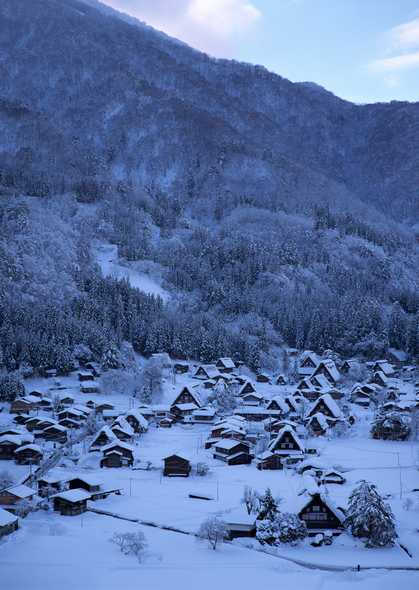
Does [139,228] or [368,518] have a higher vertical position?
[139,228]

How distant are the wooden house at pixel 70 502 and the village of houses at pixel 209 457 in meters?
0.08

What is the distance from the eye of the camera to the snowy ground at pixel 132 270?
133 meters

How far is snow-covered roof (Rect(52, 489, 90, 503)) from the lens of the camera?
37375 millimetres

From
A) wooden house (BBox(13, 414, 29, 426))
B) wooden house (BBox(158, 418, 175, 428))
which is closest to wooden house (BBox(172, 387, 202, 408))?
wooden house (BBox(158, 418, 175, 428))

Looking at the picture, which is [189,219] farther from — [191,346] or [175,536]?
[175,536]

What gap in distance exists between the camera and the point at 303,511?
35.8m

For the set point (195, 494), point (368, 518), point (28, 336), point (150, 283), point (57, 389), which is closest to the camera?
point (368, 518)

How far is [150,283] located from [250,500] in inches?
4022

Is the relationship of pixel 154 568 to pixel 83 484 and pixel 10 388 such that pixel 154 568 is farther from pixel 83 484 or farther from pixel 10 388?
pixel 10 388

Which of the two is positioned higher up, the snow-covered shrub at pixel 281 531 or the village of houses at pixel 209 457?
the snow-covered shrub at pixel 281 531

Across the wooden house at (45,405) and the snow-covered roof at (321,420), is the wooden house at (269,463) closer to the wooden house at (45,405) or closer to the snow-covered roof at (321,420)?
the snow-covered roof at (321,420)

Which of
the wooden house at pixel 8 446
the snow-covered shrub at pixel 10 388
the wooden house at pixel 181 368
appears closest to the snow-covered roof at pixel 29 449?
the wooden house at pixel 8 446

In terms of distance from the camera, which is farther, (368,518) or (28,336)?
(28,336)

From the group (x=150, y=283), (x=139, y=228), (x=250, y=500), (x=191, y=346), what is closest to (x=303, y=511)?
(x=250, y=500)
